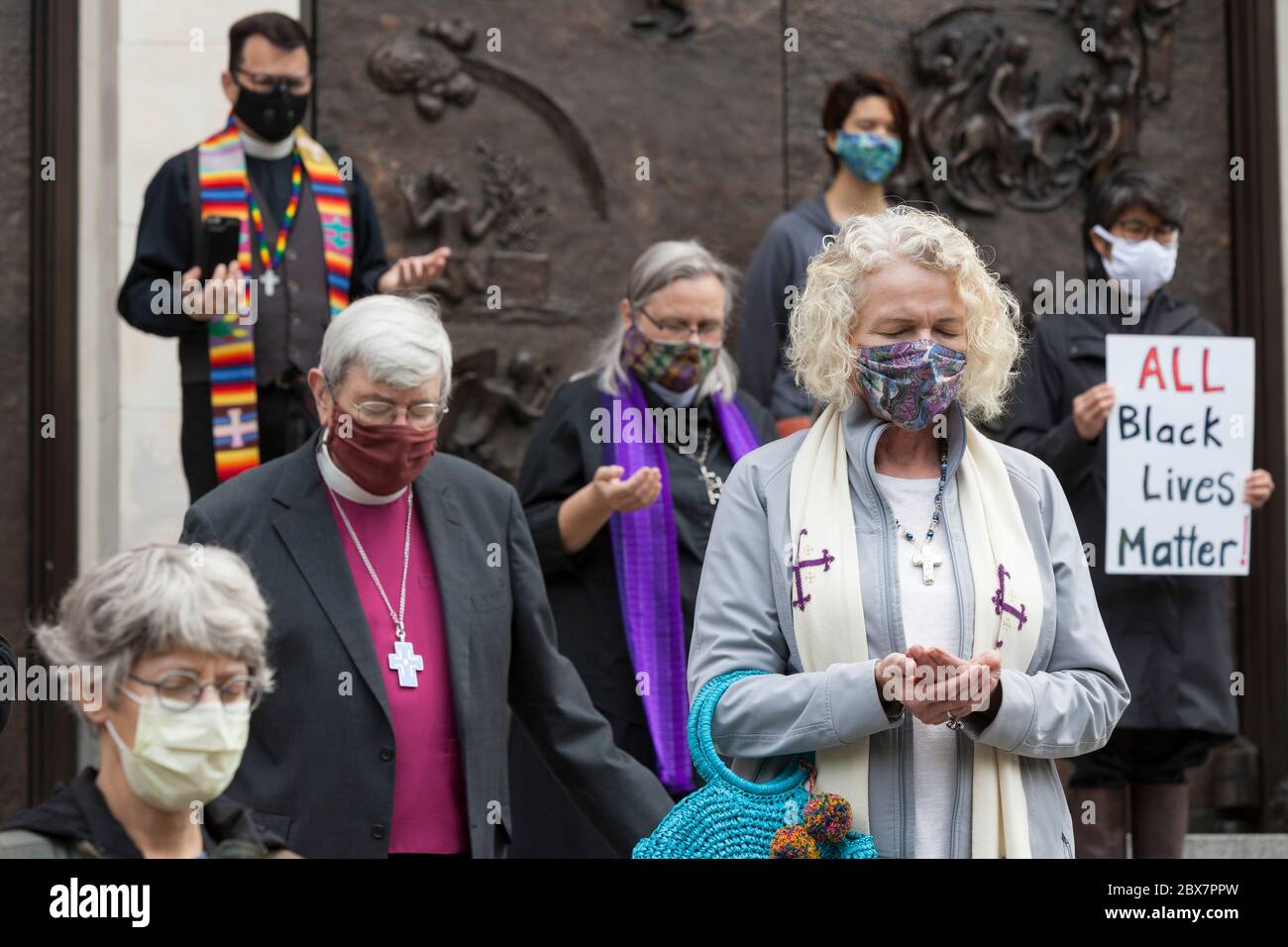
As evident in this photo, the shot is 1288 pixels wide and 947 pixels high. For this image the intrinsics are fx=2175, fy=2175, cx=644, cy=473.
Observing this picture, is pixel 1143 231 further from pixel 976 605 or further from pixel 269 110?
pixel 976 605

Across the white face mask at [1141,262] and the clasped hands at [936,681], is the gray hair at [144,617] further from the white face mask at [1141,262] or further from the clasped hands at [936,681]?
the white face mask at [1141,262]

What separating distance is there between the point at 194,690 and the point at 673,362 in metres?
2.87

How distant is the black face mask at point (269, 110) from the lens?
257 inches

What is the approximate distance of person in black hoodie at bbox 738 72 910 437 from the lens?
23.0 feet

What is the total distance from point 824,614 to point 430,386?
4.44ft

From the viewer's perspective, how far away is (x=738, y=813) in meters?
3.77

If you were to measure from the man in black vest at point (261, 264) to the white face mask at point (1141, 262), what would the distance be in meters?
2.17

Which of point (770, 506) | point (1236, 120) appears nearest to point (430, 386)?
point (770, 506)

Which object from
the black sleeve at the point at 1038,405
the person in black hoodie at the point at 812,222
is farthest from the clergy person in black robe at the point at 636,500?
the black sleeve at the point at 1038,405

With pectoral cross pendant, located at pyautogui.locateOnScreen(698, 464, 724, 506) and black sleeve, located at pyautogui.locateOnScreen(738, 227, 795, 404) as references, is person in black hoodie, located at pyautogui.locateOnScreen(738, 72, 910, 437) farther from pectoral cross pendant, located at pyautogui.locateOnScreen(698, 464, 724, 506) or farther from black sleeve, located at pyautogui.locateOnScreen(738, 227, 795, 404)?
pectoral cross pendant, located at pyautogui.locateOnScreen(698, 464, 724, 506)

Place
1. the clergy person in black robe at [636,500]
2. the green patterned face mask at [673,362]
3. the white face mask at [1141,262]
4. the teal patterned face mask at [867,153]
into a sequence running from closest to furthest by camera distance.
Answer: the clergy person in black robe at [636,500], the green patterned face mask at [673,362], the white face mask at [1141,262], the teal patterned face mask at [867,153]

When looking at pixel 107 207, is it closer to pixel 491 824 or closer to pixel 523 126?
pixel 523 126

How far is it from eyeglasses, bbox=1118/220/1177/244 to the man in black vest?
7.23 feet

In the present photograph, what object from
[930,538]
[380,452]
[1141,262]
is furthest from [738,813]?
[1141,262]
